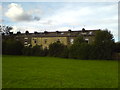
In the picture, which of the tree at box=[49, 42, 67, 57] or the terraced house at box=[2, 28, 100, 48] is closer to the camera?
the tree at box=[49, 42, 67, 57]

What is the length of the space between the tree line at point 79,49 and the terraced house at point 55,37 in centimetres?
1231

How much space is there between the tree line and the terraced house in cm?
1231

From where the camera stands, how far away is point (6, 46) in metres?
55.7

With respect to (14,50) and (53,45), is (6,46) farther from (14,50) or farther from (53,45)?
(53,45)

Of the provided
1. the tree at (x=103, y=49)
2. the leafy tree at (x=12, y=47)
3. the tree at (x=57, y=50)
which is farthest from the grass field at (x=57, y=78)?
the leafy tree at (x=12, y=47)

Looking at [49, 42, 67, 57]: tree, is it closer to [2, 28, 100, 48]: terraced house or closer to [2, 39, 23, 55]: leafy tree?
[2, 39, 23, 55]: leafy tree

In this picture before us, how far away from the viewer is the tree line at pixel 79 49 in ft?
138

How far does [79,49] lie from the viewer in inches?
1692

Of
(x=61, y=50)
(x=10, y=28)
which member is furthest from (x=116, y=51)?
(x=10, y=28)

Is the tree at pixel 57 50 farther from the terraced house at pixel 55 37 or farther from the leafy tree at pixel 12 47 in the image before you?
the terraced house at pixel 55 37

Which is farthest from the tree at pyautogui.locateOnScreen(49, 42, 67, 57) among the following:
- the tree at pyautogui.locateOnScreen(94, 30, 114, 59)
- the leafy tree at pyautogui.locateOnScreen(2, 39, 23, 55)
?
the leafy tree at pyautogui.locateOnScreen(2, 39, 23, 55)

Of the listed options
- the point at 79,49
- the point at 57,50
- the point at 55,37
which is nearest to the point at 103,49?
the point at 79,49

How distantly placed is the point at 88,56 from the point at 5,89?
3349 cm

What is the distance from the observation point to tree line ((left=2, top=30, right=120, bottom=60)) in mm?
42125
